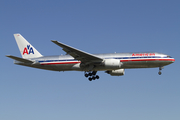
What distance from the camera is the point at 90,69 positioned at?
4053 cm

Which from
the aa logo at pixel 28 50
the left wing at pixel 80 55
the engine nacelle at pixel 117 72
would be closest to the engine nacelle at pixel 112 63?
the left wing at pixel 80 55

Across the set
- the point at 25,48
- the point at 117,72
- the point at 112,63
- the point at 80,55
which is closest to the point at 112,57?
the point at 112,63

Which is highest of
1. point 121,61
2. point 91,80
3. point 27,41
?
point 27,41

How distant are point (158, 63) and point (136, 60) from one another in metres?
3.12

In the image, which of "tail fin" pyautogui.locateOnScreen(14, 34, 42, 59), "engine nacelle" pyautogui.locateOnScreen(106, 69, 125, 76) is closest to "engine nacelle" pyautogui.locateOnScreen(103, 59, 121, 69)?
"engine nacelle" pyautogui.locateOnScreen(106, 69, 125, 76)

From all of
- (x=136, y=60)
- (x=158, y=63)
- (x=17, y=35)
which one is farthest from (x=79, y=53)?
(x=17, y=35)

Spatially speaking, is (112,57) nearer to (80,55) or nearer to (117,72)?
(80,55)

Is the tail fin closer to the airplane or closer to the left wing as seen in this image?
the airplane

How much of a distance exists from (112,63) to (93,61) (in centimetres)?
274

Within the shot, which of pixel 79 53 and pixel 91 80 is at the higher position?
pixel 79 53

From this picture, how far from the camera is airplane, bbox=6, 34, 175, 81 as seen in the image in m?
39.0

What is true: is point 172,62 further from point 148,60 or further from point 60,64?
point 60,64

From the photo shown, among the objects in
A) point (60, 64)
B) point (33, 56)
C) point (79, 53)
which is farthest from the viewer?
point (33, 56)

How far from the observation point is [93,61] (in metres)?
39.7
